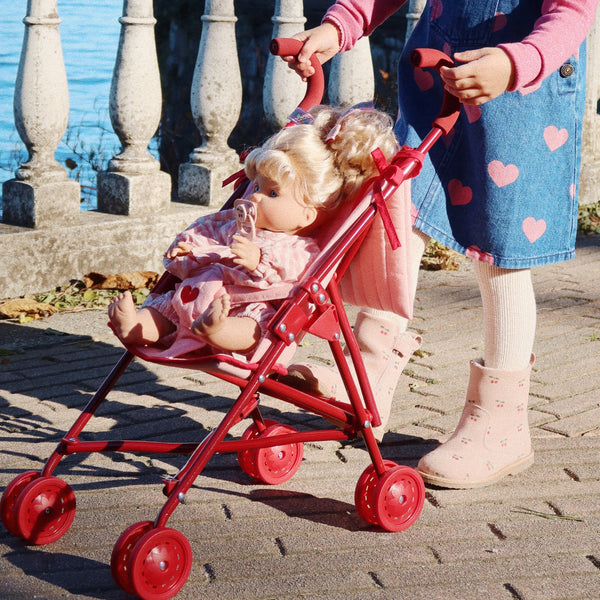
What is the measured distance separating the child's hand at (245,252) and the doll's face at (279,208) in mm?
134

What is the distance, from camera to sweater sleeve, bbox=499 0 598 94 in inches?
95.6

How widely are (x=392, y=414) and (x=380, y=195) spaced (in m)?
1.14

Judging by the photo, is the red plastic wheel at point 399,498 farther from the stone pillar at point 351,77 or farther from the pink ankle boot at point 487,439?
the stone pillar at point 351,77

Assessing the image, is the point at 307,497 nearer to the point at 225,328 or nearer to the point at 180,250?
the point at 225,328

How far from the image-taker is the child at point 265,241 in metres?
2.52

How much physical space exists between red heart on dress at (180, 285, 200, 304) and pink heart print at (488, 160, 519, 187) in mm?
855

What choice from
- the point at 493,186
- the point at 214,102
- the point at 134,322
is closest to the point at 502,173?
the point at 493,186

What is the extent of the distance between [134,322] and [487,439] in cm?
107

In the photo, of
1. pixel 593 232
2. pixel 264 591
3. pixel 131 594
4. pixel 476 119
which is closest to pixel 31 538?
pixel 131 594

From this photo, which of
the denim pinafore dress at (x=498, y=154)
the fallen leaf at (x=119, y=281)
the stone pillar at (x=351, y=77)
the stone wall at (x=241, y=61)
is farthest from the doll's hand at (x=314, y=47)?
the stone wall at (x=241, y=61)

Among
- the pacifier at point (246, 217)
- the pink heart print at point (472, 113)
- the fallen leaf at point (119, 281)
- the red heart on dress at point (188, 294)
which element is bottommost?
the fallen leaf at point (119, 281)

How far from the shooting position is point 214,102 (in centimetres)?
511

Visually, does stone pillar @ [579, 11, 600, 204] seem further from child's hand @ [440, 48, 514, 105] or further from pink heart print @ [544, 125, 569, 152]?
child's hand @ [440, 48, 514, 105]

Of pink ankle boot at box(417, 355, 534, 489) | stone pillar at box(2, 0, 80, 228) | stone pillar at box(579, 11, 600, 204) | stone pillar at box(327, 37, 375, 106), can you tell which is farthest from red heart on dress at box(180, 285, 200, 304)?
stone pillar at box(579, 11, 600, 204)
